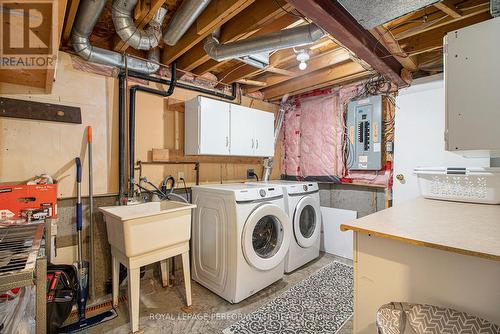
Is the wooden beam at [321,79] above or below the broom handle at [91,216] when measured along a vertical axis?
above

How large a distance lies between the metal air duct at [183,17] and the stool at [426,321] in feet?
6.36

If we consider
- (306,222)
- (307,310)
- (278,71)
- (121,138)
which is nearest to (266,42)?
(278,71)

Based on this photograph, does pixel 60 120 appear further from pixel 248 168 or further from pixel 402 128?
pixel 402 128

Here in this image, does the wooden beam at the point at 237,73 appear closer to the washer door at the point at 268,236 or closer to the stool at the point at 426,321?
the washer door at the point at 268,236

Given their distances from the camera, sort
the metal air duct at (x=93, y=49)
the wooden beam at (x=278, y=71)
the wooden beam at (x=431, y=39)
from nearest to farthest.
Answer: the metal air duct at (x=93, y=49)
the wooden beam at (x=431, y=39)
the wooden beam at (x=278, y=71)

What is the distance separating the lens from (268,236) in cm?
247

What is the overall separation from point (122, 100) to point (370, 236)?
2307 millimetres

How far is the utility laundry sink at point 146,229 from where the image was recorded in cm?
168

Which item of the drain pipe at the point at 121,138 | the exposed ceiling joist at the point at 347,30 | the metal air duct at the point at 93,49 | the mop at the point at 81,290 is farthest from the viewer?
the drain pipe at the point at 121,138

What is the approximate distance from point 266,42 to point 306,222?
2.05 meters

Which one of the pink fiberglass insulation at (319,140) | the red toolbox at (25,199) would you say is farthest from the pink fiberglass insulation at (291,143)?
the red toolbox at (25,199)

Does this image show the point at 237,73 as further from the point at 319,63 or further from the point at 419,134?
the point at 419,134

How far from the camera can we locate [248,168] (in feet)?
11.4

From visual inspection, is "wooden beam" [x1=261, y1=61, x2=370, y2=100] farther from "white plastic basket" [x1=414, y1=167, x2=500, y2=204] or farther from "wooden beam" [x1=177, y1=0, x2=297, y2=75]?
"white plastic basket" [x1=414, y1=167, x2=500, y2=204]
